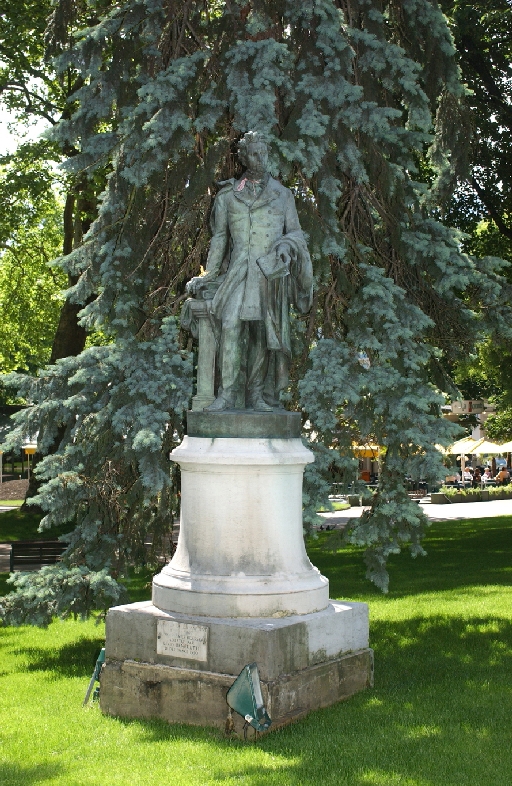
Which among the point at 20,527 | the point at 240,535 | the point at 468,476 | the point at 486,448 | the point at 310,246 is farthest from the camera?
the point at 468,476

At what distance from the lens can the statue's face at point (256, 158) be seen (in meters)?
7.27

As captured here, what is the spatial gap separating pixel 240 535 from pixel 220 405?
970 mm

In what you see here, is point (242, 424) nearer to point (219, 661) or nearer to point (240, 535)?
point (240, 535)

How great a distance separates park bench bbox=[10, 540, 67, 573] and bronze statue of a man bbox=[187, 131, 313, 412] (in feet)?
26.1

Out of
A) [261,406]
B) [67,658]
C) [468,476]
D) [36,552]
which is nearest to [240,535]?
[261,406]

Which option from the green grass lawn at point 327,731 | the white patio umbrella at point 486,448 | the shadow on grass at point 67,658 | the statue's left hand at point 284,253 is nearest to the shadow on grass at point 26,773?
the green grass lawn at point 327,731

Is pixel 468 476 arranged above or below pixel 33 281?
below

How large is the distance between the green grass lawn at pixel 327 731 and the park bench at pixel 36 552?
382cm

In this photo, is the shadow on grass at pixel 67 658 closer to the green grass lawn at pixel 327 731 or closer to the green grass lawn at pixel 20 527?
the green grass lawn at pixel 327 731

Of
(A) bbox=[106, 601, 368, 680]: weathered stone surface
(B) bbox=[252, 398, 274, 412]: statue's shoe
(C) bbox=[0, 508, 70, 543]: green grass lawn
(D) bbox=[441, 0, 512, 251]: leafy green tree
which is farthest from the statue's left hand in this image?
(C) bbox=[0, 508, 70, 543]: green grass lawn

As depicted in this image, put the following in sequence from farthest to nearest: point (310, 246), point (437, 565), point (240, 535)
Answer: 1. point (437, 565)
2. point (310, 246)
3. point (240, 535)

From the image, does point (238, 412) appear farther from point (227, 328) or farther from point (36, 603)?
point (36, 603)

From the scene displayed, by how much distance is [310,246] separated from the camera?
9.55 metres

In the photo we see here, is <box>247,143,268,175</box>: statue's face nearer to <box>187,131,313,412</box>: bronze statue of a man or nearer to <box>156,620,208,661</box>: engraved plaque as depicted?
<box>187,131,313,412</box>: bronze statue of a man
